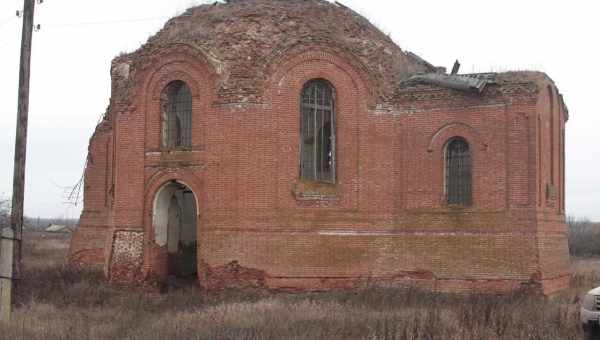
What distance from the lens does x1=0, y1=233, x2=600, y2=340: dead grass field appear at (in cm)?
1152

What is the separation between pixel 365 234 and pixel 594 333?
6763mm

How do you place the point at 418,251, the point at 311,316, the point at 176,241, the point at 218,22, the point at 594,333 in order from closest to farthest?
the point at 594,333 → the point at 311,316 → the point at 418,251 → the point at 218,22 → the point at 176,241

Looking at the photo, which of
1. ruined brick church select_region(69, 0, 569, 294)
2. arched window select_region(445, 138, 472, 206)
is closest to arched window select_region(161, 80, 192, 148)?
ruined brick church select_region(69, 0, 569, 294)

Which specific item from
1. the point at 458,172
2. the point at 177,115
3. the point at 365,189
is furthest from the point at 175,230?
the point at 458,172

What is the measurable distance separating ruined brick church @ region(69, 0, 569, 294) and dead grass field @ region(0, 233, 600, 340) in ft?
3.03

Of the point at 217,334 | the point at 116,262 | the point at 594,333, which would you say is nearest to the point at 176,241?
the point at 116,262

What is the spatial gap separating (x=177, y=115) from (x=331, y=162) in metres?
4.24

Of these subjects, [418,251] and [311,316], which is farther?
[418,251]

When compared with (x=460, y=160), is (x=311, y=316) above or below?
below

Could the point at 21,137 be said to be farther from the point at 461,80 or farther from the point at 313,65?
the point at 461,80

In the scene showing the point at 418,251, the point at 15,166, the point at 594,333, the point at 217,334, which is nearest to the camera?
the point at 217,334

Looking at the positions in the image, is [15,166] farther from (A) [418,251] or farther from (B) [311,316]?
(A) [418,251]

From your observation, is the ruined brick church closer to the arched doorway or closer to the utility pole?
the arched doorway

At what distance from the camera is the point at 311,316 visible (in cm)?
1309
